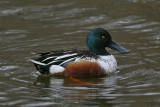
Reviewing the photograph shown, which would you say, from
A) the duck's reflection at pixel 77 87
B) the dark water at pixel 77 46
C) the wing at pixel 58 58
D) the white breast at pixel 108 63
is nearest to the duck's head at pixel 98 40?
the white breast at pixel 108 63

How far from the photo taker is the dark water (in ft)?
26.7

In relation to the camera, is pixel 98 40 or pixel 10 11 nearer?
pixel 98 40

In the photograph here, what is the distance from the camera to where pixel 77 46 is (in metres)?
11.6

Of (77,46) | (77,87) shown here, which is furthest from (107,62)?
(77,46)

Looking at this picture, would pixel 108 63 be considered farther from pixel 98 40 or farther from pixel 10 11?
pixel 10 11

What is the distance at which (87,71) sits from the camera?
9.53 metres

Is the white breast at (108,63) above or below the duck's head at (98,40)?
below

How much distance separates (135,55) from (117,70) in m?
0.91

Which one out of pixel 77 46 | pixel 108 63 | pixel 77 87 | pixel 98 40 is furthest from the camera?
pixel 77 46

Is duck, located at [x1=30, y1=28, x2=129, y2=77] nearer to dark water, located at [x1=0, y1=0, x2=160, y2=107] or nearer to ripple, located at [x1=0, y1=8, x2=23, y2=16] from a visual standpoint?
dark water, located at [x1=0, y1=0, x2=160, y2=107]

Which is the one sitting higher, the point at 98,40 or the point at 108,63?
the point at 98,40

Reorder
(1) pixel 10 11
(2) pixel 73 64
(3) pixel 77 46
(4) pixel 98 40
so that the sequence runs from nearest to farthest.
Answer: (2) pixel 73 64
(4) pixel 98 40
(3) pixel 77 46
(1) pixel 10 11

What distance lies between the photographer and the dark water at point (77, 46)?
8.12 m

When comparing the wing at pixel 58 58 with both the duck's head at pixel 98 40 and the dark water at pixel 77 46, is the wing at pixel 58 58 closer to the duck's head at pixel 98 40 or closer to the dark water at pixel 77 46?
the dark water at pixel 77 46
